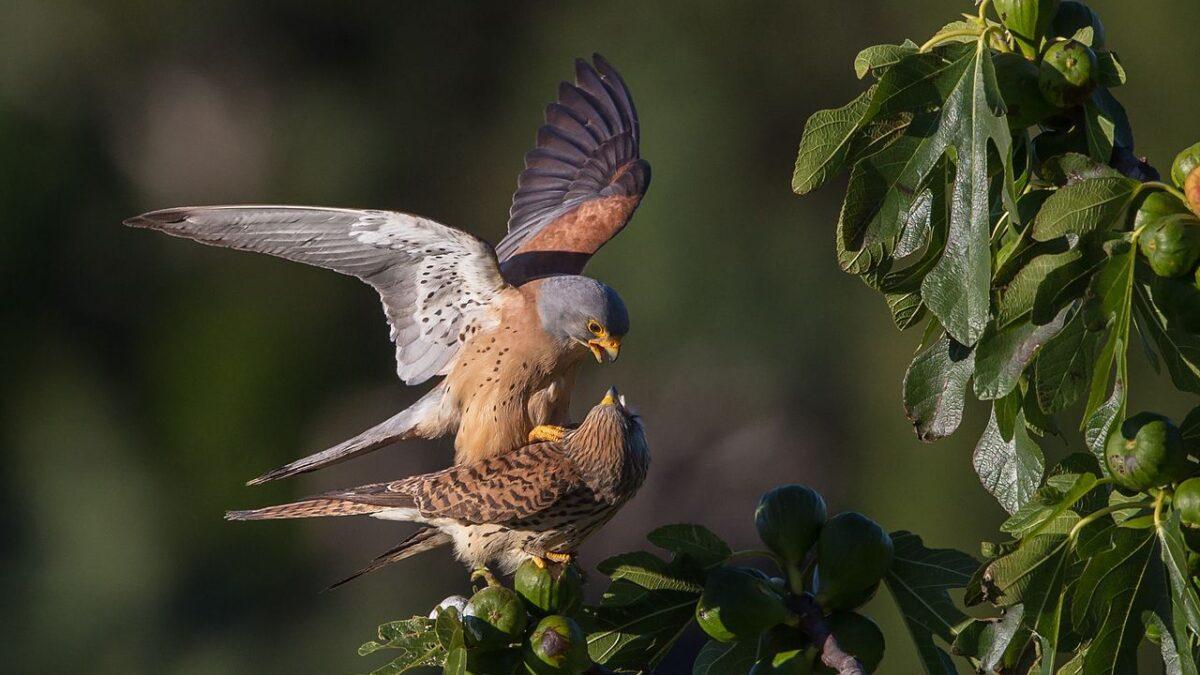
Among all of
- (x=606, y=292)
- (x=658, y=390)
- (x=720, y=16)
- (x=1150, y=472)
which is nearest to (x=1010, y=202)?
(x=1150, y=472)

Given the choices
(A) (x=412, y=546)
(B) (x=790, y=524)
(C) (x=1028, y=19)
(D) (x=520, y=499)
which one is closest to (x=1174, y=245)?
(C) (x=1028, y=19)

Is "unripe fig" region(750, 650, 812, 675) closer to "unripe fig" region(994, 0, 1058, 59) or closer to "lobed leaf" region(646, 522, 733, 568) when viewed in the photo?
"lobed leaf" region(646, 522, 733, 568)

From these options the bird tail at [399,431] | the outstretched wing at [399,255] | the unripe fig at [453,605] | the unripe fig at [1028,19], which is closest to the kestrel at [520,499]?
the bird tail at [399,431]

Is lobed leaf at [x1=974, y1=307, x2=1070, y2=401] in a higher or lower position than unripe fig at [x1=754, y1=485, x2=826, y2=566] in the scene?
higher

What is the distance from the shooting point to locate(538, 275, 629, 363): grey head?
2.99m

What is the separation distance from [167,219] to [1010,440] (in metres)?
1.65

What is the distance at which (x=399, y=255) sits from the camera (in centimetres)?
304

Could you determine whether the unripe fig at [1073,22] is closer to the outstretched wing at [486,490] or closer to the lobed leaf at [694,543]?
the lobed leaf at [694,543]

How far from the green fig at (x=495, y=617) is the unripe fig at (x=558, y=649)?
0.04 metres

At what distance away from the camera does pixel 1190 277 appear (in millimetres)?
1412

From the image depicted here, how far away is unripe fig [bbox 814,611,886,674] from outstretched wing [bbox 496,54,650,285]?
2.04 metres

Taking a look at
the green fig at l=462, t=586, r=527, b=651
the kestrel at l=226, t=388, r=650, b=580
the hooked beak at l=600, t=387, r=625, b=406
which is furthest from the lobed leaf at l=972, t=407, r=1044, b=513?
the hooked beak at l=600, t=387, r=625, b=406

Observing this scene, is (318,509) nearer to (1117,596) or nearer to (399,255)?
(399,255)

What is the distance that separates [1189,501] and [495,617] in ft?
2.56
